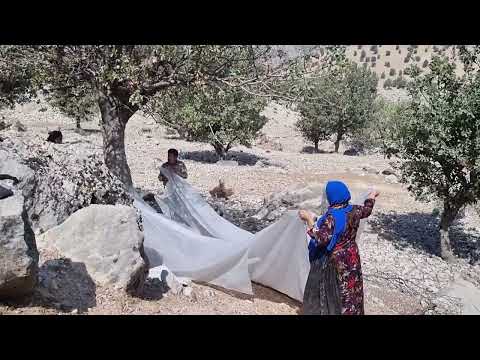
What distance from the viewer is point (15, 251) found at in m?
3.83

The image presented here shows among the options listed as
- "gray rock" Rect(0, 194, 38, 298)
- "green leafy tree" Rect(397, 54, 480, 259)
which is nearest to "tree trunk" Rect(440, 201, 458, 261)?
"green leafy tree" Rect(397, 54, 480, 259)

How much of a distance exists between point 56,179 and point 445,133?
665 centimetres

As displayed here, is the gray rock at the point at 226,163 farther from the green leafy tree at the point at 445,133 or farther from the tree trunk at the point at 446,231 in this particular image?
the tree trunk at the point at 446,231

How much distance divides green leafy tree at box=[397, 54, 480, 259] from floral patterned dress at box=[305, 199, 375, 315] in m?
5.32

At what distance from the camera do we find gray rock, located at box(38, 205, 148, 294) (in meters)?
5.15

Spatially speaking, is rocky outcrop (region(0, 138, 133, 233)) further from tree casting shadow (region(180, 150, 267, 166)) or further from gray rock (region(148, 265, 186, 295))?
tree casting shadow (region(180, 150, 267, 166))

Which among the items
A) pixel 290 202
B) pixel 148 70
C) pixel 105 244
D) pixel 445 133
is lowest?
pixel 290 202

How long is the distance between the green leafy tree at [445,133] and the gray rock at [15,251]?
24.1 ft

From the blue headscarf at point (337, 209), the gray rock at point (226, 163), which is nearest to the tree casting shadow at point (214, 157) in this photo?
the gray rock at point (226, 163)

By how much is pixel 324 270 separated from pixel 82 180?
3758 millimetres

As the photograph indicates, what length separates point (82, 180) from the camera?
22.0 feet

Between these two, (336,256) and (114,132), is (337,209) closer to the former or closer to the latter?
(336,256)

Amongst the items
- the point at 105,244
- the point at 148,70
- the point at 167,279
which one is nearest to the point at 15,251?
the point at 105,244

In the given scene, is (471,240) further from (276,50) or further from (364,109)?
(364,109)
